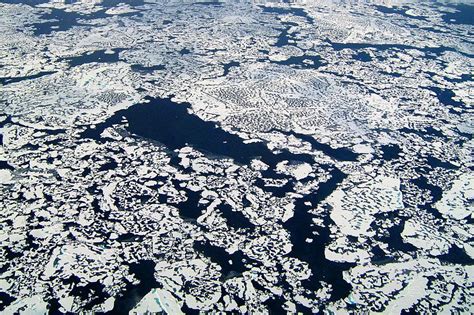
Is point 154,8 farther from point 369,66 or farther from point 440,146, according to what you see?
point 440,146

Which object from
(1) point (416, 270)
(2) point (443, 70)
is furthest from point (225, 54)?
(1) point (416, 270)

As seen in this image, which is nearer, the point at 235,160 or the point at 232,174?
the point at 232,174

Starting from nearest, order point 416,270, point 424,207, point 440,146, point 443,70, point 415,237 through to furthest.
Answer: point 416,270
point 415,237
point 424,207
point 440,146
point 443,70

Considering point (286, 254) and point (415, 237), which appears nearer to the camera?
point (286, 254)

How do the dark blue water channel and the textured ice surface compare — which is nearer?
the textured ice surface

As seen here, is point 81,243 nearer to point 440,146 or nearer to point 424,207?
point 424,207

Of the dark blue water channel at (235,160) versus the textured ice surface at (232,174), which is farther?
the dark blue water channel at (235,160)

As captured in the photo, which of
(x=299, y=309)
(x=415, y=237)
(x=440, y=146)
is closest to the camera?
(x=299, y=309)
